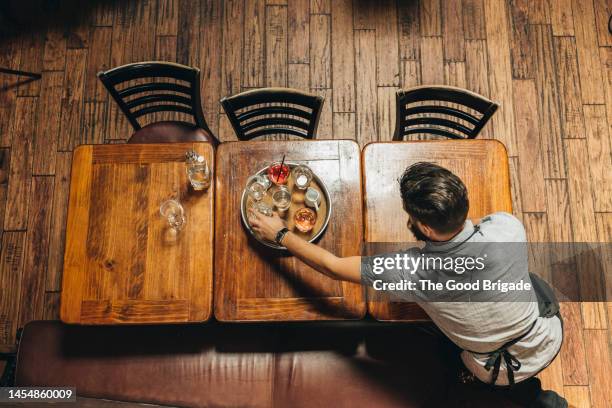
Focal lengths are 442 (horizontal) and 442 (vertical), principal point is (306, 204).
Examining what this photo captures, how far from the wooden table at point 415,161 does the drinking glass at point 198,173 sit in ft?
2.26

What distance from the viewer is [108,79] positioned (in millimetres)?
2168

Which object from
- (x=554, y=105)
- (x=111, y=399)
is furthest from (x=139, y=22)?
(x=554, y=105)

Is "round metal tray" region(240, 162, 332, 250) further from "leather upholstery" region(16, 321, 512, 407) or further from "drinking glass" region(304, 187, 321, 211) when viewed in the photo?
"leather upholstery" region(16, 321, 512, 407)

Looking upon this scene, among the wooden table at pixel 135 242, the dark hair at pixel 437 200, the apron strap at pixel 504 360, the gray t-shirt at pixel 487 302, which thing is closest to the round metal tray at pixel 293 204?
the wooden table at pixel 135 242

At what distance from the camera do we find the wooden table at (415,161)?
188cm

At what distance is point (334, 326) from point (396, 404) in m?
0.43

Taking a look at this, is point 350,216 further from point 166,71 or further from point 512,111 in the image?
point 512,111

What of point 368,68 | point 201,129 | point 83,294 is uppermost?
point 368,68

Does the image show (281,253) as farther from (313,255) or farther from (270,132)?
(270,132)

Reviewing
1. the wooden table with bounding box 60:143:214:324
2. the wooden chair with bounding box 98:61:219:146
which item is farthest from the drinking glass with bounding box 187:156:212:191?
the wooden chair with bounding box 98:61:219:146

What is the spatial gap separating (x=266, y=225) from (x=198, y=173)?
0.37 metres

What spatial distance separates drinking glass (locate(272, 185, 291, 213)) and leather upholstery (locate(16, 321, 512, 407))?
0.62m

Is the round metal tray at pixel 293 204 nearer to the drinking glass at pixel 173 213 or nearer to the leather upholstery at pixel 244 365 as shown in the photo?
the drinking glass at pixel 173 213

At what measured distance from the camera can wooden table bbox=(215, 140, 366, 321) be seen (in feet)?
5.94
